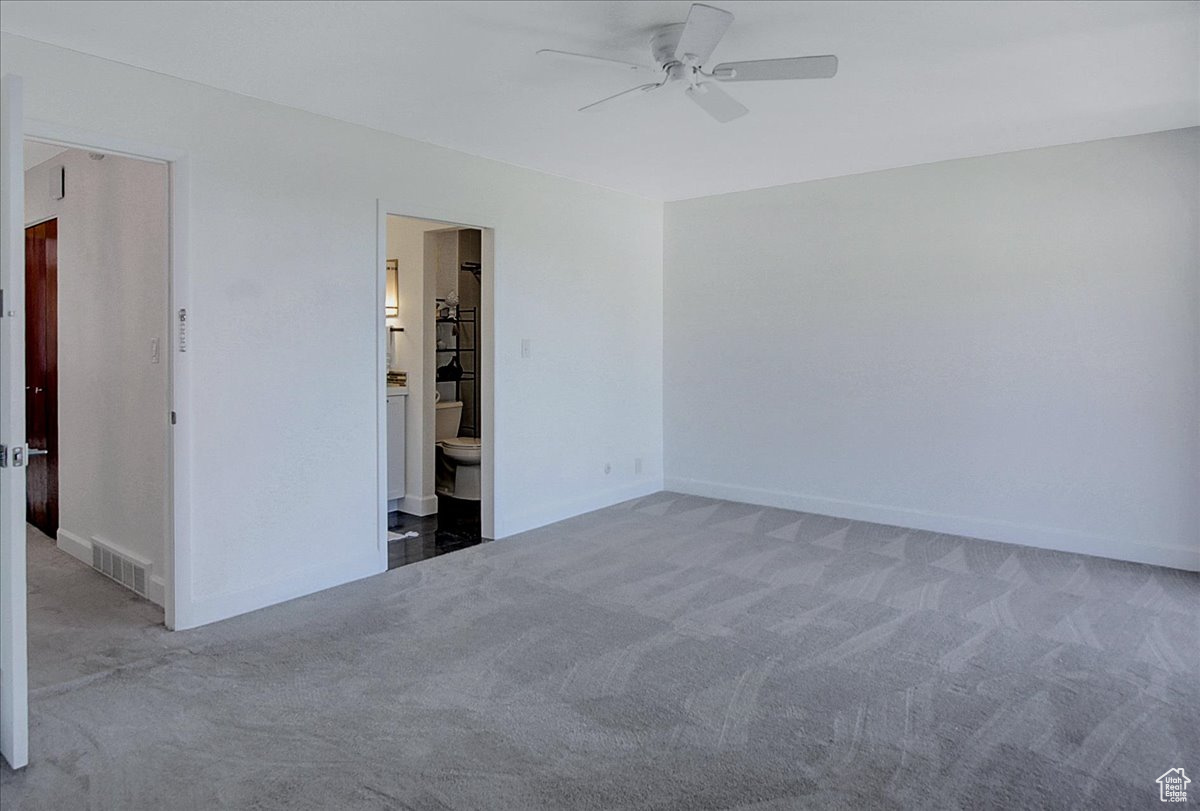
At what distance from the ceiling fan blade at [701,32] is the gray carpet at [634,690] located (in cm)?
237

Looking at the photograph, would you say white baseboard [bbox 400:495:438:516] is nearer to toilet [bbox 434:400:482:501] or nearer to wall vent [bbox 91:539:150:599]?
toilet [bbox 434:400:482:501]

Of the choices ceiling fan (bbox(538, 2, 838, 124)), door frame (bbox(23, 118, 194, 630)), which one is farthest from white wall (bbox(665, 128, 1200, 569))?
door frame (bbox(23, 118, 194, 630))

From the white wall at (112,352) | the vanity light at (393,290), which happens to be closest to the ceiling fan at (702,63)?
the white wall at (112,352)

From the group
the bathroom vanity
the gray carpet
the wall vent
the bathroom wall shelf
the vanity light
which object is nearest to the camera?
the gray carpet

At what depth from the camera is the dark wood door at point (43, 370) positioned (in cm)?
459

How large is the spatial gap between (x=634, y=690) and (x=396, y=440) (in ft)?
11.0

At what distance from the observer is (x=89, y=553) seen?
4160 millimetres

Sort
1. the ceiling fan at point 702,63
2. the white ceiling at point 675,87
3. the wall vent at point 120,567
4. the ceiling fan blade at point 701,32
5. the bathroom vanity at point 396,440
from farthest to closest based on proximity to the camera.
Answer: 1. the bathroom vanity at point 396,440
2. the wall vent at point 120,567
3. the white ceiling at point 675,87
4. the ceiling fan at point 702,63
5. the ceiling fan blade at point 701,32

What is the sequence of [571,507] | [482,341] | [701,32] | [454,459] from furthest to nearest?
[454,459] → [571,507] → [482,341] → [701,32]

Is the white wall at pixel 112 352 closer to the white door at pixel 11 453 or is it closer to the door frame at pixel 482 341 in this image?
the door frame at pixel 482 341

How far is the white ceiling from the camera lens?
2.60 m

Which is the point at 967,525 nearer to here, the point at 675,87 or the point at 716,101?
the point at 716,101

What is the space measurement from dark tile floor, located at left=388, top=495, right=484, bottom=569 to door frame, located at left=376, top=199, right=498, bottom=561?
6.4 inches

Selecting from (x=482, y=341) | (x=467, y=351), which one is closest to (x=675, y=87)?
(x=482, y=341)
